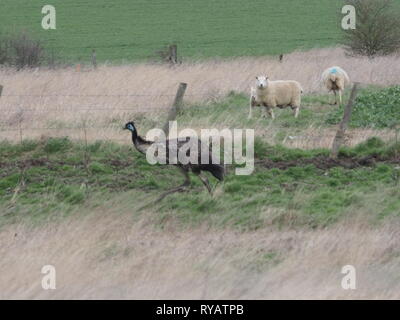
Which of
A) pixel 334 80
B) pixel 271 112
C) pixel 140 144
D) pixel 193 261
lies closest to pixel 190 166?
pixel 140 144

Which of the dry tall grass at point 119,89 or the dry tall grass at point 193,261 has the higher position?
the dry tall grass at point 119,89

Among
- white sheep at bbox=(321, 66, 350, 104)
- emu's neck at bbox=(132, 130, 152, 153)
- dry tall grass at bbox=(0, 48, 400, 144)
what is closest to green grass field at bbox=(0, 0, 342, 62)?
dry tall grass at bbox=(0, 48, 400, 144)

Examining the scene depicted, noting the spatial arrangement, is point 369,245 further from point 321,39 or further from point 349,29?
point 321,39

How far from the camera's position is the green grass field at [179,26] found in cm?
4334

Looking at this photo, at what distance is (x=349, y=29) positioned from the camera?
30266 millimetres

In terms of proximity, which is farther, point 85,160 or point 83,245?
point 85,160

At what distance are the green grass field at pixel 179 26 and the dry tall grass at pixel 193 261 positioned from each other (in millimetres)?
29862

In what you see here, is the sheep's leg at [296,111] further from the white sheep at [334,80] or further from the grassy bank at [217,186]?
the grassy bank at [217,186]

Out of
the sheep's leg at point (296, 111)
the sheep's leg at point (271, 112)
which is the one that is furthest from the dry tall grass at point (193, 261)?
the sheep's leg at point (296, 111)

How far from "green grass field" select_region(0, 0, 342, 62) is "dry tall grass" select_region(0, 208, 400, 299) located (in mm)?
29862

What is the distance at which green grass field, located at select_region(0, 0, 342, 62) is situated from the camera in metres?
43.3

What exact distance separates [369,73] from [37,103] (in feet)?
32.7
